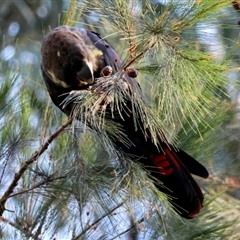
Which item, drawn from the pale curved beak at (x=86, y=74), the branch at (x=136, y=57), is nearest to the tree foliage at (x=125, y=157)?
the branch at (x=136, y=57)

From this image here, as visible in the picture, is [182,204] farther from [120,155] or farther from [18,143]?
[18,143]

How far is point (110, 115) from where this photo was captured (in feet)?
4.65

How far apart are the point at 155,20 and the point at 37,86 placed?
926mm

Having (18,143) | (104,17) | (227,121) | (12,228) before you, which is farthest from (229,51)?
(12,228)

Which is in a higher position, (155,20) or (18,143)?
(155,20)

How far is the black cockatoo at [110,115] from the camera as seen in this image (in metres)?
1.60

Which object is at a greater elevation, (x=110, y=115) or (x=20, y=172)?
(x=110, y=115)

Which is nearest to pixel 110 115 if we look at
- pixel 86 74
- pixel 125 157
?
pixel 125 157

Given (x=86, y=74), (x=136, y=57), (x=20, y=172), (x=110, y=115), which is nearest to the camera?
(x=136, y=57)

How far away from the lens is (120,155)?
143cm

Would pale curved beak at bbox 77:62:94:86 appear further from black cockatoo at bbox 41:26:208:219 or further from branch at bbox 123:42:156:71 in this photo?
branch at bbox 123:42:156:71

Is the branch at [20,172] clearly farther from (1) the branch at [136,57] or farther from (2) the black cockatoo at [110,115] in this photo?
(1) the branch at [136,57]

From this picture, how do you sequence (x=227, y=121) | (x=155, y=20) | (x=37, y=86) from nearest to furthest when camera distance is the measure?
(x=155, y=20), (x=227, y=121), (x=37, y=86)

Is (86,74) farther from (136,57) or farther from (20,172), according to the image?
(136,57)
